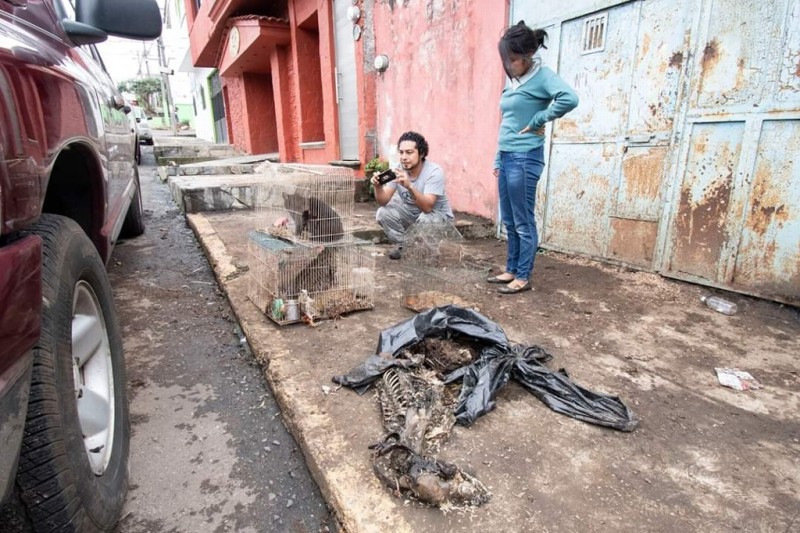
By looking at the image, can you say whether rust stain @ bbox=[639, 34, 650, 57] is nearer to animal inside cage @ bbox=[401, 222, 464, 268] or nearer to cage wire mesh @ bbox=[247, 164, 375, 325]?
animal inside cage @ bbox=[401, 222, 464, 268]

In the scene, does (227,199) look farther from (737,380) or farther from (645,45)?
(737,380)

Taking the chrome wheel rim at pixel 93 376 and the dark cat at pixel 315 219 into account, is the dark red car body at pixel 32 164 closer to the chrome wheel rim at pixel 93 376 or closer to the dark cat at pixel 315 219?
the chrome wheel rim at pixel 93 376

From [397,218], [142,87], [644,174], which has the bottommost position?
[397,218]

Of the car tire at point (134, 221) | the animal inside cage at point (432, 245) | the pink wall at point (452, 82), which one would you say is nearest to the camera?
the animal inside cage at point (432, 245)

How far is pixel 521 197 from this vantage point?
3.38 metres

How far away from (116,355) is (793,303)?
390cm

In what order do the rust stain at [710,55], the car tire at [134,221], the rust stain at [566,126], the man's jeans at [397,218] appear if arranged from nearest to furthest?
the rust stain at [710,55]
the man's jeans at [397,218]
the rust stain at [566,126]
the car tire at [134,221]

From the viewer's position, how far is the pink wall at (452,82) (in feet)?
16.1

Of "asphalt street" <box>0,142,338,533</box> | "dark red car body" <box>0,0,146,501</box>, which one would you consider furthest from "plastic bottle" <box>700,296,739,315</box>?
"dark red car body" <box>0,0,146,501</box>

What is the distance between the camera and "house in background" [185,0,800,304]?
297cm

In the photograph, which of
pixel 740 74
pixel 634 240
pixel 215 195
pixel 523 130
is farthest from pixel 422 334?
pixel 215 195

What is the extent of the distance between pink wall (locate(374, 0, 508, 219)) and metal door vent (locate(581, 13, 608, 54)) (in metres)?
0.92

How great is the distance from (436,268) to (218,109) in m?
18.7

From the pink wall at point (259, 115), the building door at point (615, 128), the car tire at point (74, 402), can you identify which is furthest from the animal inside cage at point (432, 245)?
the pink wall at point (259, 115)
